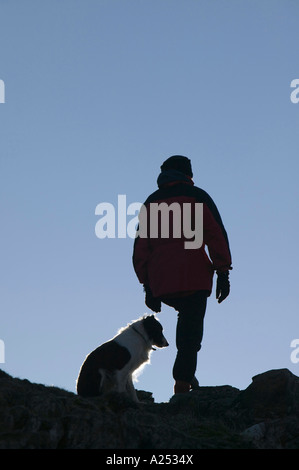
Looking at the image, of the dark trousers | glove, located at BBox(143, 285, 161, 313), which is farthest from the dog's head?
glove, located at BBox(143, 285, 161, 313)

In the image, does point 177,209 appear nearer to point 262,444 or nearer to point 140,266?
point 140,266

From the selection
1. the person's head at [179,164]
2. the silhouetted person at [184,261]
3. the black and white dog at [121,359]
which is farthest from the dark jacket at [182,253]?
the black and white dog at [121,359]

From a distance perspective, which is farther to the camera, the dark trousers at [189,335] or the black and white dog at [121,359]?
the dark trousers at [189,335]

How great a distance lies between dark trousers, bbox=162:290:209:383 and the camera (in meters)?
12.7

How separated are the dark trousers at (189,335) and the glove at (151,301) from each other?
625 mm

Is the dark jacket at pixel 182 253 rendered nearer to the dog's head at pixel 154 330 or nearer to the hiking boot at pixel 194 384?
the dog's head at pixel 154 330

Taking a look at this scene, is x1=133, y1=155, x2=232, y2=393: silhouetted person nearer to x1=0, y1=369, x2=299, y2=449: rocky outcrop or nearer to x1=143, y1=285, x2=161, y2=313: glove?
x1=143, y1=285, x2=161, y2=313: glove

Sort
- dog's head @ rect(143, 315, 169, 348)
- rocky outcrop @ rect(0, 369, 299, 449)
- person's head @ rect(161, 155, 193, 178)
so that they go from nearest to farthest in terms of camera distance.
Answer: rocky outcrop @ rect(0, 369, 299, 449), dog's head @ rect(143, 315, 169, 348), person's head @ rect(161, 155, 193, 178)

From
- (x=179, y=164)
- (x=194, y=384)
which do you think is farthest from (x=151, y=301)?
(x=179, y=164)

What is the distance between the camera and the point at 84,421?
29.5ft

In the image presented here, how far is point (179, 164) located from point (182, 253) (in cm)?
185

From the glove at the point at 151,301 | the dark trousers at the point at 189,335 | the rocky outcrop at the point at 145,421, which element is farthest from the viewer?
the glove at the point at 151,301

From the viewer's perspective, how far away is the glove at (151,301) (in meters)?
13.4
